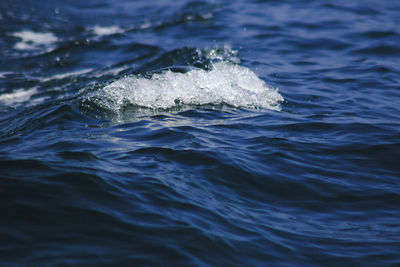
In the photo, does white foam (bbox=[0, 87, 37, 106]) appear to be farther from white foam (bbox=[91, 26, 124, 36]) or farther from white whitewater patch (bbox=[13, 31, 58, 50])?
white foam (bbox=[91, 26, 124, 36])

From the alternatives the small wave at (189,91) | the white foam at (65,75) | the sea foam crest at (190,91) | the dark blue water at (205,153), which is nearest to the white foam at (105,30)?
the dark blue water at (205,153)

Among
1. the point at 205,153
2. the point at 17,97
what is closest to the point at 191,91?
the point at 205,153

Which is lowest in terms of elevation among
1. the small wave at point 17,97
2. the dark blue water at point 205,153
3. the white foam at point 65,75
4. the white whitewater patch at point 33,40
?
the dark blue water at point 205,153

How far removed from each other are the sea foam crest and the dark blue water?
31 mm

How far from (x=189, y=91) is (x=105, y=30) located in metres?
7.39

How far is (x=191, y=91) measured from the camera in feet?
24.6

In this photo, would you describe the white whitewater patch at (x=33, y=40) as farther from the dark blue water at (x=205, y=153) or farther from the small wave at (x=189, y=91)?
the small wave at (x=189, y=91)

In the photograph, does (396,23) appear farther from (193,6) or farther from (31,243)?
(31,243)

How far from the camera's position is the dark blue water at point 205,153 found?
12.0 feet

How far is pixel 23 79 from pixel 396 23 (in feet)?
32.7

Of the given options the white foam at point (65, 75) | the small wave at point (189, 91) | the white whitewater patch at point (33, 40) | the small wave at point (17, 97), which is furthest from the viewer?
the white whitewater patch at point (33, 40)

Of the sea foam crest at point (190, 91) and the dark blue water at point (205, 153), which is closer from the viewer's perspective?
the dark blue water at point (205, 153)

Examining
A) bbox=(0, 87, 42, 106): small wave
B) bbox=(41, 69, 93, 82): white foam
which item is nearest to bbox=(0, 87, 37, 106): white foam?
bbox=(0, 87, 42, 106): small wave

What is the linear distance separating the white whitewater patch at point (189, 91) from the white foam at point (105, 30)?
19.7 ft
